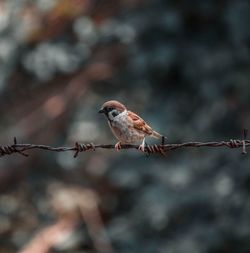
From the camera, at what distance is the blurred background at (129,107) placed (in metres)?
13.0

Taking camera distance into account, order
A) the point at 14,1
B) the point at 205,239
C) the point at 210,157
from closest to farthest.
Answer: the point at 205,239
the point at 210,157
the point at 14,1

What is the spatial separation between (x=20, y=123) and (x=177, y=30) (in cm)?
279

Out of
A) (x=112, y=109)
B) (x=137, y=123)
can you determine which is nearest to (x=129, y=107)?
(x=137, y=123)

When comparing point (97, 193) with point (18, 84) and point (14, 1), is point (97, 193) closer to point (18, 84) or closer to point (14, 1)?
point (18, 84)

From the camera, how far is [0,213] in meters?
14.8

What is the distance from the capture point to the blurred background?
42.5 feet

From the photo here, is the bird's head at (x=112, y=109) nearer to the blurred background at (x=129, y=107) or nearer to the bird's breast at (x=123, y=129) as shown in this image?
the bird's breast at (x=123, y=129)

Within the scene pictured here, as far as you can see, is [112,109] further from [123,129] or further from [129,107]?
[129,107]

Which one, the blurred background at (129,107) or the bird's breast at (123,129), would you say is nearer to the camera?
the bird's breast at (123,129)

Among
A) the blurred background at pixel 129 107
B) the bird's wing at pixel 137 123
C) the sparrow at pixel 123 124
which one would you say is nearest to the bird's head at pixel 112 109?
the sparrow at pixel 123 124

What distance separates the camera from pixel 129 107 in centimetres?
1407

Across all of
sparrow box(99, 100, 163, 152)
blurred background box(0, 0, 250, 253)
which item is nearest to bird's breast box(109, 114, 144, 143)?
sparrow box(99, 100, 163, 152)

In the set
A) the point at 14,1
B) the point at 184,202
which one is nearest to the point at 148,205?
the point at 184,202

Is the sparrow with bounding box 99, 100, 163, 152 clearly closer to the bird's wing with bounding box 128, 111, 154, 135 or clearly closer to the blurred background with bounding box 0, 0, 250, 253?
the bird's wing with bounding box 128, 111, 154, 135
